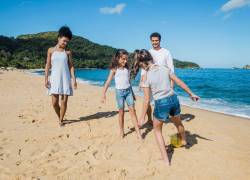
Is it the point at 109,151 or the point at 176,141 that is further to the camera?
the point at 176,141

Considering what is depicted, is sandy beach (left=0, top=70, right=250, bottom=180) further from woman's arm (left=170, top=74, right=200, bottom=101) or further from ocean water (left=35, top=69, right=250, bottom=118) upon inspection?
ocean water (left=35, top=69, right=250, bottom=118)

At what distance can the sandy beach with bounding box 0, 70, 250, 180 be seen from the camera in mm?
3783

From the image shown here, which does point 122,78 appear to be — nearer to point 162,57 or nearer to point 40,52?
point 162,57

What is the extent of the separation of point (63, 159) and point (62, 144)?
0.80 meters

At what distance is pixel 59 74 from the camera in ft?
19.8

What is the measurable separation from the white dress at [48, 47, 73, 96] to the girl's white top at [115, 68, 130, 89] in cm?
139

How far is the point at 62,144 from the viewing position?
16.4 ft

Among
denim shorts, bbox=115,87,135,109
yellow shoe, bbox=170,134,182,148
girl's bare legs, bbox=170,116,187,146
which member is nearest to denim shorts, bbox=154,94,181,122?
girl's bare legs, bbox=170,116,187,146

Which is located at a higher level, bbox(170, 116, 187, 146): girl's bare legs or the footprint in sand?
bbox(170, 116, 187, 146): girl's bare legs

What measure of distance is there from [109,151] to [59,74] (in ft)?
7.59

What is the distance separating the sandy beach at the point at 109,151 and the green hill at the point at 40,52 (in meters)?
78.4

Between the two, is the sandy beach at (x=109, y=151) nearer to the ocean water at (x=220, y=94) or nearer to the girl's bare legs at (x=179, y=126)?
the girl's bare legs at (x=179, y=126)

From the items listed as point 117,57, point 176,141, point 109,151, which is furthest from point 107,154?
point 117,57

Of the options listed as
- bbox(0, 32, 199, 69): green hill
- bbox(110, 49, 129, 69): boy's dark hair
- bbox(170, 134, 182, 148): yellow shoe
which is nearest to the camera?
bbox(170, 134, 182, 148): yellow shoe
